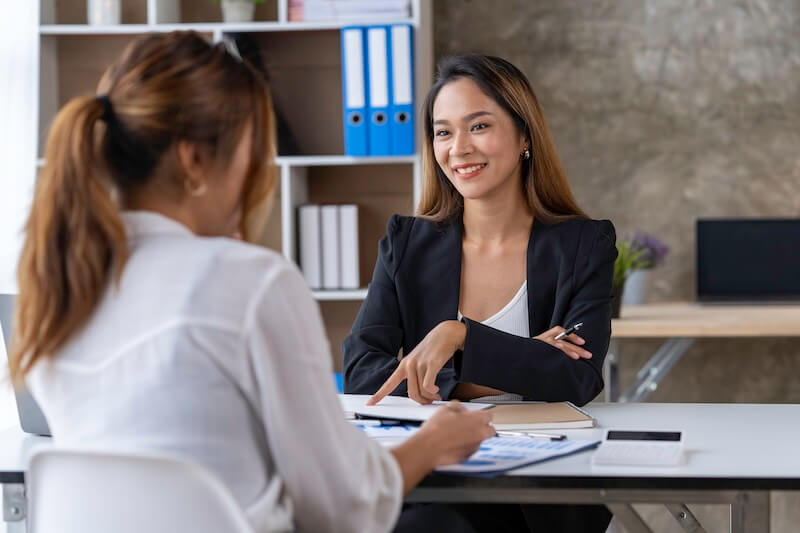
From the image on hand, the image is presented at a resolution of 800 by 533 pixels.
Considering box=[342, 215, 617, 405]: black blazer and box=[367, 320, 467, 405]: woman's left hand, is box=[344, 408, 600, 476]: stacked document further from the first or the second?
box=[342, 215, 617, 405]: black blazer

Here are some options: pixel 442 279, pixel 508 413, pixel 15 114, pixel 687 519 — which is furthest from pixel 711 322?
pixel 15 114

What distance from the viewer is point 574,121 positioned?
3.86m

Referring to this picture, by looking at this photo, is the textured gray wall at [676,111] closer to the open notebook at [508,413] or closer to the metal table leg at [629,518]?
the open notebook at [508,413]

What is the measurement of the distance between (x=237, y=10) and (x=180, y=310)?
105 inches

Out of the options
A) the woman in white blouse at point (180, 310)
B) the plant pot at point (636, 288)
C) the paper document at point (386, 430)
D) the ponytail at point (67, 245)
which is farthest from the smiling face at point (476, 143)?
the plant pot at point (636, 288)

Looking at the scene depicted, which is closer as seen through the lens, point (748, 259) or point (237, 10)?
point (237, 10)

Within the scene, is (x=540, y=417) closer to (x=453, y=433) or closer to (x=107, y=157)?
(x=453, y=433)

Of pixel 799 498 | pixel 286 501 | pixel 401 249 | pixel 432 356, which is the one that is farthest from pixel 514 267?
pixel 799 498

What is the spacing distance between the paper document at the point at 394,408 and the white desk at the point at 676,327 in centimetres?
150

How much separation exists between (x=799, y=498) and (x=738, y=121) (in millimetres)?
1434

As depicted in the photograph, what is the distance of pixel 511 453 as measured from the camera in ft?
4.55

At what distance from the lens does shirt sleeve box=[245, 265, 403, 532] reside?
951 millimetres

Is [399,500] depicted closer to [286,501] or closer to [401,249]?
[286,501]

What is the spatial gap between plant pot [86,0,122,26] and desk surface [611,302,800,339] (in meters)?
1.96
